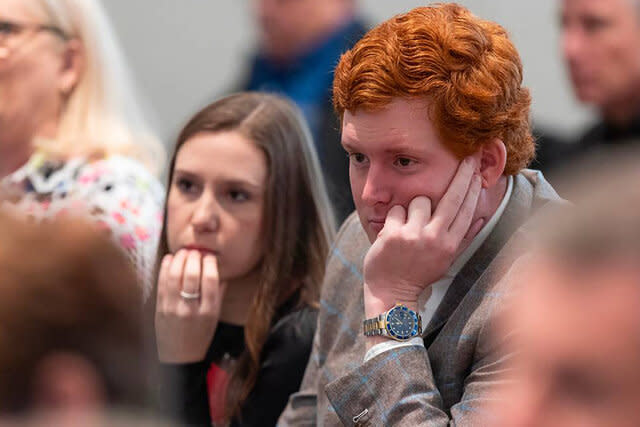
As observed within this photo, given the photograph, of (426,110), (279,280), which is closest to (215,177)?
(279,280)

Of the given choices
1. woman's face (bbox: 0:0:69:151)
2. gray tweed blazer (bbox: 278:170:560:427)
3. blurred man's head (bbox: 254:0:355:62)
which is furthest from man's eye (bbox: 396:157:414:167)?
blurred man's head (bbox: 254:0:355:62)

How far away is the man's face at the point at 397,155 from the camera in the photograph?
2.17 m

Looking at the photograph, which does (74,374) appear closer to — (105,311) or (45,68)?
(105,311)

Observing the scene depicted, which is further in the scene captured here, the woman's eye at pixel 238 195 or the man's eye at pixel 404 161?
the woman's eye at pixel 238 195

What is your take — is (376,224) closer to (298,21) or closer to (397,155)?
(397,155)

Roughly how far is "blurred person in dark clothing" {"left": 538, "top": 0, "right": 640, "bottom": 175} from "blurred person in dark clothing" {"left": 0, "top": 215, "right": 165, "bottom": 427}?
264cm

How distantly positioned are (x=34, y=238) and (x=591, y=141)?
9.59ft

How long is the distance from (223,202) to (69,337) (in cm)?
167

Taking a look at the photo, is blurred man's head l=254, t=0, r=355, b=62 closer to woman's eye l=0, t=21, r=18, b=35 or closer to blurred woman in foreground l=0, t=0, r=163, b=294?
blurred woman in foreground l=0, t=0, r=163, b=294

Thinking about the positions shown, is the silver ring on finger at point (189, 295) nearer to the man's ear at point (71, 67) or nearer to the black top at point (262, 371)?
the black top at point (262, 371)

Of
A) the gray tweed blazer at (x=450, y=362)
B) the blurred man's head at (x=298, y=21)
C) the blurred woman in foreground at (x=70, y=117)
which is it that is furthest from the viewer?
the blurred man's head at (x=298, y=21)

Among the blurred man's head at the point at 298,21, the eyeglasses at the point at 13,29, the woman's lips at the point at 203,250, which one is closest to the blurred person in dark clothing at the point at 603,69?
the blurred man's head at the point at 298,21

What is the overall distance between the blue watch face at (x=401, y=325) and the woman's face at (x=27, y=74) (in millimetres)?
1810

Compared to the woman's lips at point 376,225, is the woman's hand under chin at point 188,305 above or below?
below
